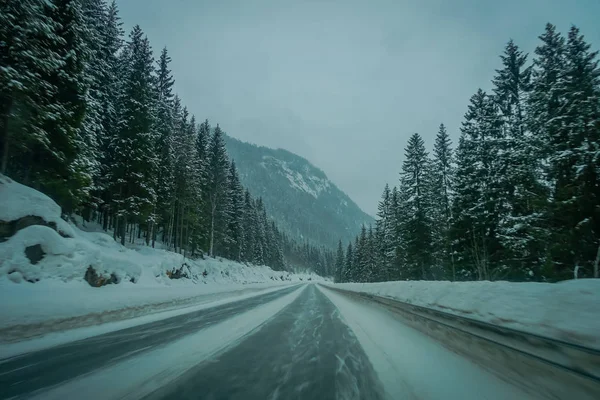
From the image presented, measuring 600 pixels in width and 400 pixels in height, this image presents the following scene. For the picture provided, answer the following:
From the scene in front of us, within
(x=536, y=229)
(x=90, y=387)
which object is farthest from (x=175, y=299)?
(x=536, y=229)

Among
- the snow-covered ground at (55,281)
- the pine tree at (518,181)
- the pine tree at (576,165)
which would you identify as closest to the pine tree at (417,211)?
the pine tree at (518,181)

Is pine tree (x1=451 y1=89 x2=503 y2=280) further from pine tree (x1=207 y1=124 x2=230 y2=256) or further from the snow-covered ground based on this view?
pine tree (x1=207 y1=124 x2=230 y2=256)

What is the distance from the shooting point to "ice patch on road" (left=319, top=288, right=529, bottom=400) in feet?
10.5

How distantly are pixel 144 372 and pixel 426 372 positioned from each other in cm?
369

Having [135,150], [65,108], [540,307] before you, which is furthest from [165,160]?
[540,307]

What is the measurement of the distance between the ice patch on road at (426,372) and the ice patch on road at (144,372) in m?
2.57

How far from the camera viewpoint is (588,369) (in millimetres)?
2418

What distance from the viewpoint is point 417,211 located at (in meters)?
31.1

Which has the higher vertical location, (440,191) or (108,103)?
(108,103)

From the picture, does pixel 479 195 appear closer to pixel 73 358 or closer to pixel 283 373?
pixel 283 373

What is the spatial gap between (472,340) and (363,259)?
58153mm

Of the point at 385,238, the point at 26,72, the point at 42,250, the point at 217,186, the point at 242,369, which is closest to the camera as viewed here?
the point at 242,369

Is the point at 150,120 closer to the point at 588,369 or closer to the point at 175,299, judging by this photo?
the point at 175,299

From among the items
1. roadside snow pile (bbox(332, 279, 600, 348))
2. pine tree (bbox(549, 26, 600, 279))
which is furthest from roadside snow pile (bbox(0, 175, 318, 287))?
pine tree (bbox(549, 26, 600, 279))
